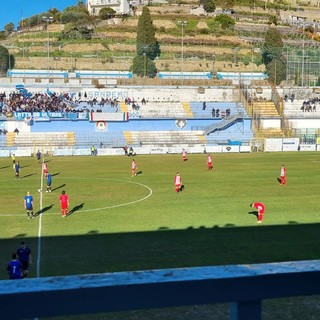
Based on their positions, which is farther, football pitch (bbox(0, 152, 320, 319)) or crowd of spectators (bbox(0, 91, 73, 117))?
crowd of spectators (bbox(0, 91, 73, 117))

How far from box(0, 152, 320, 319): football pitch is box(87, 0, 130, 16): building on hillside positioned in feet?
338

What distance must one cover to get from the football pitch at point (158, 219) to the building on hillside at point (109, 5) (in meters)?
103

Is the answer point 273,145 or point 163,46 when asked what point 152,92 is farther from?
point 163,46

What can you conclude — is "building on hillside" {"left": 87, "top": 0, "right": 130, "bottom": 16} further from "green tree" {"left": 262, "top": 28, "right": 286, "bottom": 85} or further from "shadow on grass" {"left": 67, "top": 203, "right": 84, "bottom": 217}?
"shadow on grass" {"left": 67, "top": 203, "right": 84, "bottom": 217}

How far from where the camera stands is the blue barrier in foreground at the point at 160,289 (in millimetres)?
2033

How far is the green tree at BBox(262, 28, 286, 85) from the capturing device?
266 feet

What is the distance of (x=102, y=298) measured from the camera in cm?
209

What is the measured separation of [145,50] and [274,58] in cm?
2218

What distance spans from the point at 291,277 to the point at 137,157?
44.7 m

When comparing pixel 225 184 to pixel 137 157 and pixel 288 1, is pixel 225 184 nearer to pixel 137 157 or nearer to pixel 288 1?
pixel 137 157

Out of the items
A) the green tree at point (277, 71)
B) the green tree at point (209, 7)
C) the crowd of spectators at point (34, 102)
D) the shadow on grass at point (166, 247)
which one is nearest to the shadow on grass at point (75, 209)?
the shadow on grass at point (166, 247)

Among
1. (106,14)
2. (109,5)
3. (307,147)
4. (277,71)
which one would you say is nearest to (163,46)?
(277,71)

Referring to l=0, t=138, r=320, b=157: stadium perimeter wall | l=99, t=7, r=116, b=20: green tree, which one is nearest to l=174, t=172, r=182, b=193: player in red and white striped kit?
l=0, t=138, r=320, b=157: stadium perimeter wall

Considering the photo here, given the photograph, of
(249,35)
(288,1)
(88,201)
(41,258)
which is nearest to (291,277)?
(41,258)
